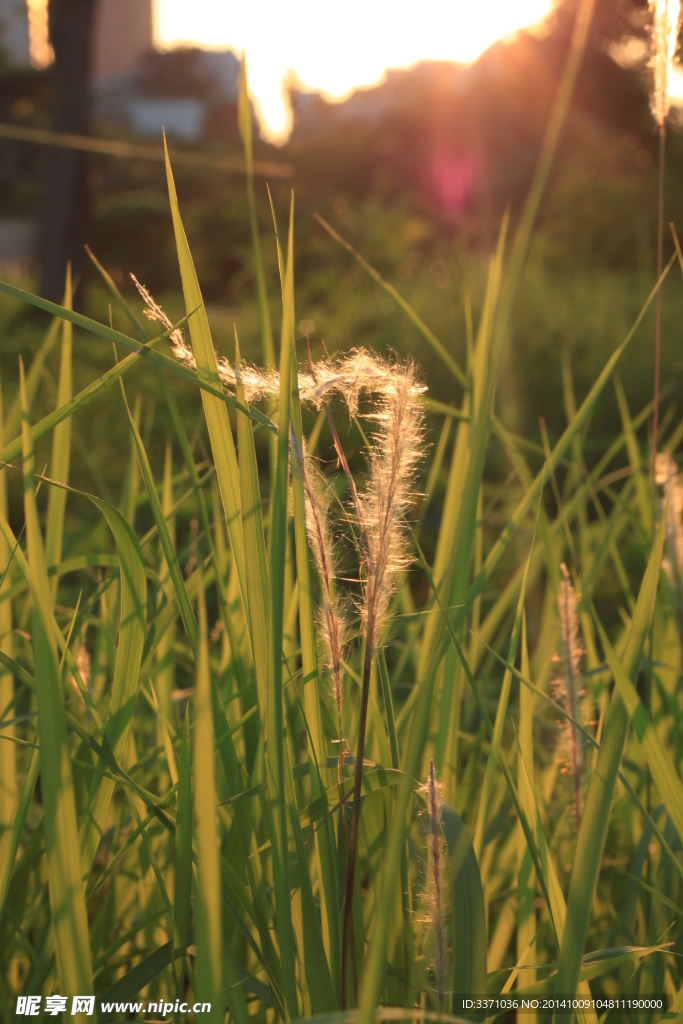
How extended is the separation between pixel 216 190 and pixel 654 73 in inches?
505

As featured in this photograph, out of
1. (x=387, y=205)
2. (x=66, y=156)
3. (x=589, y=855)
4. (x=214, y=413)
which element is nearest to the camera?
(x=589, y=855)

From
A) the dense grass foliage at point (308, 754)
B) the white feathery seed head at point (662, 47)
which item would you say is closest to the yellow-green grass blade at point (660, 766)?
the dense grass foliage at point (308, 754)

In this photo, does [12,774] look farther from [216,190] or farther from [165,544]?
[216,190]

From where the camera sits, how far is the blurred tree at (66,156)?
19.8 ft

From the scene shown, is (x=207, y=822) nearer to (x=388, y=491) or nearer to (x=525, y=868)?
(x=388, y=491)

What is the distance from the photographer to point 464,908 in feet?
1.89

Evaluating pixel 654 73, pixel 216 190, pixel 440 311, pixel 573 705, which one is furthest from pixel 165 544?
pixel 216 190

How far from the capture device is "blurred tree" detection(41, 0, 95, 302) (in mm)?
6039

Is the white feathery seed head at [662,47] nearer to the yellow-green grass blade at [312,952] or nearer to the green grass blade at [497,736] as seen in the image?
the green grass blade at [497,736]

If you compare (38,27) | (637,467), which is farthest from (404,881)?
(38,27)

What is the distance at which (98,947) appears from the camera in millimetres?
801

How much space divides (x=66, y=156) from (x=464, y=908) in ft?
23.5

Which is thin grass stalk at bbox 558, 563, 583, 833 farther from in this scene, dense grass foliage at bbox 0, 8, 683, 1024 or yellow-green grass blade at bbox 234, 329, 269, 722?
yellow-green grass blade at bbox 234, 329, 269, 722

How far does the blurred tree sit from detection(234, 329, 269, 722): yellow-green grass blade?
6.32m
